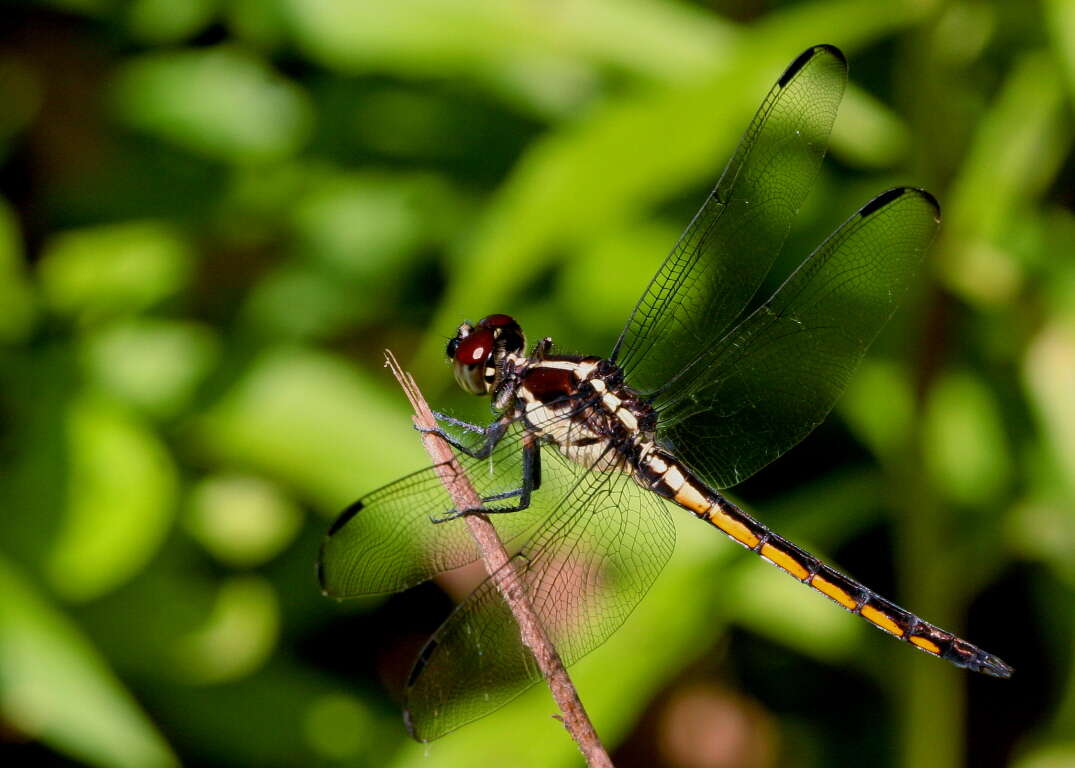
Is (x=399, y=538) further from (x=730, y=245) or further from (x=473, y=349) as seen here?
(x=730, y=245)

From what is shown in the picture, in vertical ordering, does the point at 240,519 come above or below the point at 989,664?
below

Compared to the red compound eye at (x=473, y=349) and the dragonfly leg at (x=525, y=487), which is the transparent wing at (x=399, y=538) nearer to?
the dragonfly leg at (x=525, y=487)

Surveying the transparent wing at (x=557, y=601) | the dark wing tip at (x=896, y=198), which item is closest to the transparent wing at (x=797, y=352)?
the dark wing tip at (x=896, y=198)

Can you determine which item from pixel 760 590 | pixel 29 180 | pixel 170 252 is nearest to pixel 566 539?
pixel 760 590

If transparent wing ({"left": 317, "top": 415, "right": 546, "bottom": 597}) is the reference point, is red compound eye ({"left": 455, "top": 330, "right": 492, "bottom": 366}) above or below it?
above

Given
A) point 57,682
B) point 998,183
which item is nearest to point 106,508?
point 57,682

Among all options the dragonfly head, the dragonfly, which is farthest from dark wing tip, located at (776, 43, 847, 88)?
the dragonfly head

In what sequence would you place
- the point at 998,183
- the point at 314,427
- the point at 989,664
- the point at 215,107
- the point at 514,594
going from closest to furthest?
the point at 514,594, the point at 989,664, the point at 998,183, the point at 314,427, the point at 215,107

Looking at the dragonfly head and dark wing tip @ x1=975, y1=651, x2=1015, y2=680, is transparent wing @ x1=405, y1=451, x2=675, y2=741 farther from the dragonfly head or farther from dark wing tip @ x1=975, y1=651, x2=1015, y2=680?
dark wing tip @ x1=975, y1=651, x2=1015, y2=680
